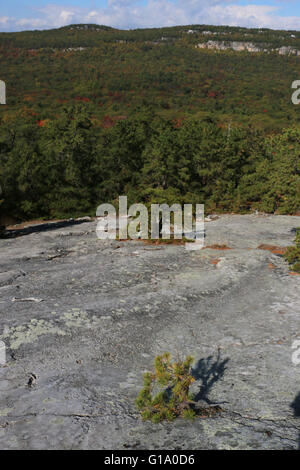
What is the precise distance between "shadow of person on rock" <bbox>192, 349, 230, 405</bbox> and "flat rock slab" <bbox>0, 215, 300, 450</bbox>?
0.10ft

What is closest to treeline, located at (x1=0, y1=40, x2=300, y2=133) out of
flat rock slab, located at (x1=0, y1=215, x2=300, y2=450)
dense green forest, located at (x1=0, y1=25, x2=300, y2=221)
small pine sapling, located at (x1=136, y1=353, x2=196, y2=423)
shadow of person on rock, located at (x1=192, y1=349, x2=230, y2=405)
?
dense green forest, located at (x1=0, y1=25, x2=300, y2=221)

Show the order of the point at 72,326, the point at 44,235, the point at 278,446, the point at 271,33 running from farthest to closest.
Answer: the point at 271,33 < the point at 44,235 < the point at 72,326 < the point at 278,446

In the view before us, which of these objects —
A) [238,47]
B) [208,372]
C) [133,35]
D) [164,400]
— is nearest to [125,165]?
[208,372]

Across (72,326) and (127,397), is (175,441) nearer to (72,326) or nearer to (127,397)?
(127,397)

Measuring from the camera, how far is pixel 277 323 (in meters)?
9.04

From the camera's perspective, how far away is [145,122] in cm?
4203

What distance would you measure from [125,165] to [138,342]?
34.1 metres

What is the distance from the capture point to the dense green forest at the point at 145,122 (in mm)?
33250

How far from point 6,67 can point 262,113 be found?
249 feet

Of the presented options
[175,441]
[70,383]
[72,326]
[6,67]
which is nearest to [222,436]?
[175,441]

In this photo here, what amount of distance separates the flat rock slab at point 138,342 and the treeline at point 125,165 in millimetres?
17172

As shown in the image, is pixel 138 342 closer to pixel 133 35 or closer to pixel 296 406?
pixel 296 406

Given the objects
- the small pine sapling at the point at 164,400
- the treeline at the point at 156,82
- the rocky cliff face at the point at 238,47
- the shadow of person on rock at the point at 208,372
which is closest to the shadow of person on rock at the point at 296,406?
the shadow of person on rock at the point at 208,372

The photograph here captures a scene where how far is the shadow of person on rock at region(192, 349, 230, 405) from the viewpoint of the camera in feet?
20.5
